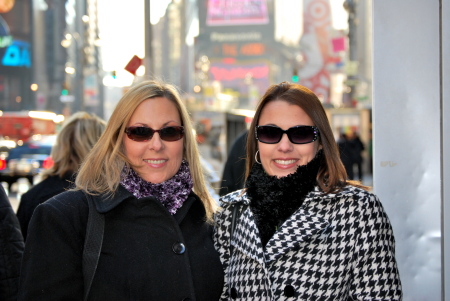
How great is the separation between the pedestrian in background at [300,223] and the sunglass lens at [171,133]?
431mm

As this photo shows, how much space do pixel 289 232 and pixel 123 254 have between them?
0.83 m

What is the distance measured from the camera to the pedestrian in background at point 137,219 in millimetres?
2715

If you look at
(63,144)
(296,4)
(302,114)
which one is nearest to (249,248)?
(302,114)

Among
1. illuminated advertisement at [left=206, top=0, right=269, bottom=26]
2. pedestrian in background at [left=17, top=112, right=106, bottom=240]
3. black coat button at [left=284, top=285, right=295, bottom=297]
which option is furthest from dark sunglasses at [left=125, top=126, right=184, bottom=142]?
illuminated advertisement at [left=206, top=0, right=269, bottom=26]

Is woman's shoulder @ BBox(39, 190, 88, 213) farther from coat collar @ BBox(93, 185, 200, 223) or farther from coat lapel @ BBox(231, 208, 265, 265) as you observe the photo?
coat lapel @ BBox(231, 208, 265, 265)

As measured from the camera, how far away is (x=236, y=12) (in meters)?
53.8

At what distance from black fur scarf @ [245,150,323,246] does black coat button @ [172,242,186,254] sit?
1.44 feet

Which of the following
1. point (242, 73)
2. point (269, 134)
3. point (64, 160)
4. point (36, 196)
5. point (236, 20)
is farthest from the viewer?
point (242, 73)

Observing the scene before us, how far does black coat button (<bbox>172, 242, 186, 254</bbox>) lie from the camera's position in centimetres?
297

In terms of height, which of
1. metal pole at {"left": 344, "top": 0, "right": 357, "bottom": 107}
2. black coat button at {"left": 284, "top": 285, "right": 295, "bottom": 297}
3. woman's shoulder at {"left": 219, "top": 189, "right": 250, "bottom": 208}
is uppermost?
metal pole at {"left": 344, "top": 0, "right": 357, "bottom": 107}

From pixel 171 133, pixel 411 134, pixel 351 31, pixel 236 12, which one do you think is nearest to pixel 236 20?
pixel 236 12

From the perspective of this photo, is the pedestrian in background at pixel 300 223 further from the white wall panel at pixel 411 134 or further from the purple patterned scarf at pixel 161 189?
the white wall panel at pixel 411 134

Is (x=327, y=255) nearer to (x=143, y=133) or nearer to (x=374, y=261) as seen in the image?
(x=374, y=261)

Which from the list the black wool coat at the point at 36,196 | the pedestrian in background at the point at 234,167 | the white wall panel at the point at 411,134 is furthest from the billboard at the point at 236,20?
the white wall panel at the point at 411,134
